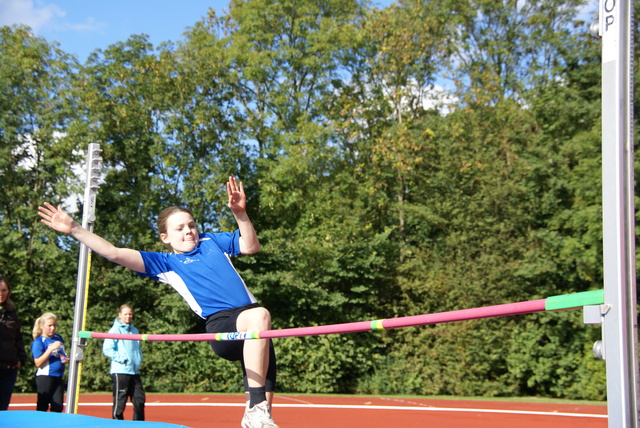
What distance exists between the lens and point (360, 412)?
35.6 ft

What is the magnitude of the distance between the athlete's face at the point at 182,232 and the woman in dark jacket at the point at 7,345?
306 centimetres

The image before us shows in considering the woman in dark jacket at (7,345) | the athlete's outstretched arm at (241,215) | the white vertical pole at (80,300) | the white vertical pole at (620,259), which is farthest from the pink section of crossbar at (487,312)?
the woman in dark jacket at (7,345)

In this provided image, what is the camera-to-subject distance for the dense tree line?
53.4 ft

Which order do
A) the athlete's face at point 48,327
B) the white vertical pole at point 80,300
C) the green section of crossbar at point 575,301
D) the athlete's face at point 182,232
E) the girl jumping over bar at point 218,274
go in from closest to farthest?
1. the green section of crossbar at point 575,301
2. the girl jumping over bar at point 218,274
3. the athlete's face at point 182,232
4. the white vertical pole at point 80,300
5. the athlete's face at point 48,327

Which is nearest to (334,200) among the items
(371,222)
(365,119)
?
(371,222)

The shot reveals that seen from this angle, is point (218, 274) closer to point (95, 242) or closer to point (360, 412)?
point (95, 242)

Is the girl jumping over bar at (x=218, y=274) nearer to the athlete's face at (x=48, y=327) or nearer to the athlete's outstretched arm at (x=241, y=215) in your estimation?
the athlete's outstretched arm at (x=241, y=215)

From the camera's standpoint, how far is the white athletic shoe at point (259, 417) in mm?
3518

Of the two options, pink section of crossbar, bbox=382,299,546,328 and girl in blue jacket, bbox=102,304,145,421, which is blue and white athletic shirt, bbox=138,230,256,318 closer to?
pink section of crossbar, bbox=382,299,546,328

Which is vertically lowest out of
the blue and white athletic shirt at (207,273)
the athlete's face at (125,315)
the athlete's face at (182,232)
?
the athlete's face at (125,315)

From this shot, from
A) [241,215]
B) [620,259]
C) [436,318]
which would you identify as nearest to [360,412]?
[241,215]

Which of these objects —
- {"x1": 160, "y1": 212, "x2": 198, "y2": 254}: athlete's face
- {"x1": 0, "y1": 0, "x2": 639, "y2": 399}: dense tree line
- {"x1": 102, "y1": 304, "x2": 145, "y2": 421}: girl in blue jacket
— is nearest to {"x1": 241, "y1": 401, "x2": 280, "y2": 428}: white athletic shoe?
{"x1": 160, "y1": 212, "x2": 198, "y2": 254}: athlete's face

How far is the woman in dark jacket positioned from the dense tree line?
912 cm

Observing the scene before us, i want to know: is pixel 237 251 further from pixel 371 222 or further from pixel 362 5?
pixel 362 5
